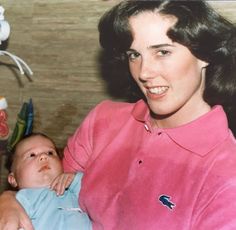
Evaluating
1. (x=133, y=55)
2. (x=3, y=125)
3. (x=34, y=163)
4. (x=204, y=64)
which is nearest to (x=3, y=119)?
(x=3, y=125)

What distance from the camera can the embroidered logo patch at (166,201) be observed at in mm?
698

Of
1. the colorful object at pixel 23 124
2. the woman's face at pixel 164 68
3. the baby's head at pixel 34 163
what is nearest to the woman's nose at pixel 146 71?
the woman's face at pixel 164 68

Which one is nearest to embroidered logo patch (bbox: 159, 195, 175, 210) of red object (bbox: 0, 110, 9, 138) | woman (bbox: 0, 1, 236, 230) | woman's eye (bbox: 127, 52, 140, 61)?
woman (bbox: 0, 1, 236, 230)

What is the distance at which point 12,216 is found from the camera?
2.65 ft

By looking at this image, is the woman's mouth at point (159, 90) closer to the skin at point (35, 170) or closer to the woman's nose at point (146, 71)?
the woman's nose at point (146, 71)

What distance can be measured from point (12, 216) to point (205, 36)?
19.9 inches

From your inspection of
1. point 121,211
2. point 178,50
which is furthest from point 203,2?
point 121,211

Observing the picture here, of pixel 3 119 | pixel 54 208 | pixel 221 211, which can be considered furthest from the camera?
pixel 3 119

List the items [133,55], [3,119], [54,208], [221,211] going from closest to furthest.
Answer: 1. [221,211]
2. [133,55]
3. [54,208]
4. [3,119]

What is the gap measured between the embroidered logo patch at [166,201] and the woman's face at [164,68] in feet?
0.50

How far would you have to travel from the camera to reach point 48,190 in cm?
90

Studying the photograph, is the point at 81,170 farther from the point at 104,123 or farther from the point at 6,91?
the point at 6,91

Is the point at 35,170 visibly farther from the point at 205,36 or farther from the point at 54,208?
the point at 205,36

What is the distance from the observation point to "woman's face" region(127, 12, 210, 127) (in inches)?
27.3
